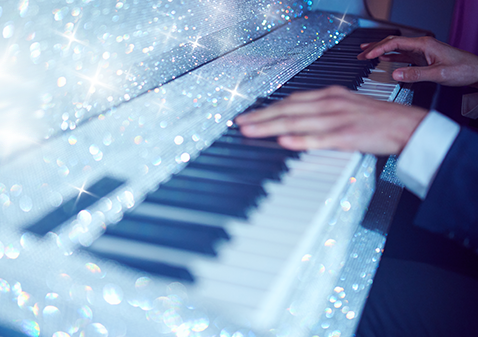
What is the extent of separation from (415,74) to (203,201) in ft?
2.87

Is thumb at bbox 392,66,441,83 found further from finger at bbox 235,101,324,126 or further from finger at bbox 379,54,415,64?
finger at bbox 235,101,324,126

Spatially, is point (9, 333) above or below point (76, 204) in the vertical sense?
below

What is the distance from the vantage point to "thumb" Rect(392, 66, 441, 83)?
1.00m

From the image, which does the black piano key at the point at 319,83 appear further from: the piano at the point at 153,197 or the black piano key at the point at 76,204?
the black piano key at the point at 76,204

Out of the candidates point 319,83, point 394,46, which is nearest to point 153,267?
point 319,83

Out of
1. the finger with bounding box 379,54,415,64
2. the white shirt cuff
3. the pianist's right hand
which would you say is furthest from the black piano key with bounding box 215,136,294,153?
the finger with bounding box 379,54,415,64

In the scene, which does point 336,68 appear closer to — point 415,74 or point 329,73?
point 329,73

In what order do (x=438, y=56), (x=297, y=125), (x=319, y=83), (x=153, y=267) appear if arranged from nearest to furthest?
(x=153, y=267) < (x=297, y=125) < (x=319, y=83) < (x=438, y=56)

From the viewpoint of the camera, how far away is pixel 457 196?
0.53 m

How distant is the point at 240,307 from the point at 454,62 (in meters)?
1.21

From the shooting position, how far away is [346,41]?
4.37 ft

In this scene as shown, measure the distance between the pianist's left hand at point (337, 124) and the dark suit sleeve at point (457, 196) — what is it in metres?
0.09

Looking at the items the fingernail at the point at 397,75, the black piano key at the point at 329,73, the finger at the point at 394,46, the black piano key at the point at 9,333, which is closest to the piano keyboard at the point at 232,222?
the black piano key at the point at 9,333

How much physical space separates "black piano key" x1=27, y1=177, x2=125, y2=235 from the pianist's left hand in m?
0.25
